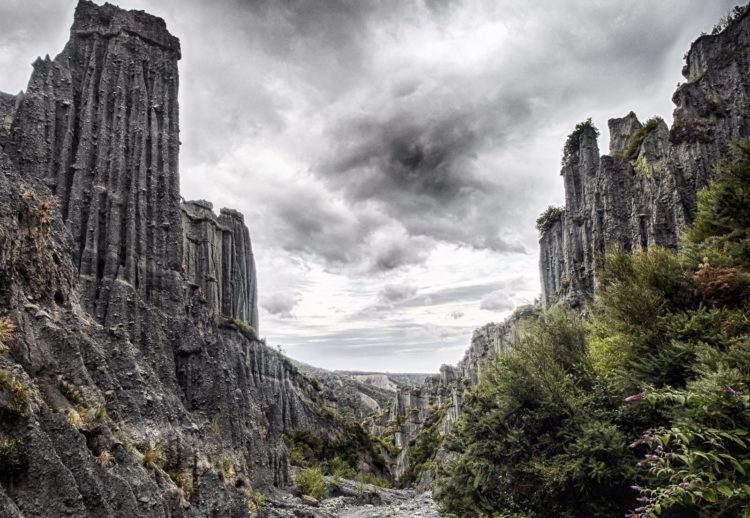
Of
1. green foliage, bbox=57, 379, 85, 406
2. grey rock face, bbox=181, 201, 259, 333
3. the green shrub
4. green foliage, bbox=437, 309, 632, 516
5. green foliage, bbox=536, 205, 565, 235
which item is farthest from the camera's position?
green foliage, bbox=536, 205, 565, 235

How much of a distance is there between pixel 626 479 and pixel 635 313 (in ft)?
18.4

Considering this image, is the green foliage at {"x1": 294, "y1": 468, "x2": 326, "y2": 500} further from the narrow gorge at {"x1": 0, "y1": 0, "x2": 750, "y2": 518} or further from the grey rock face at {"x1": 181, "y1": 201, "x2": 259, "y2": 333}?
the grey rock face at {"x1": 181, "y1": 201, "x2": 259, "y2": 333}

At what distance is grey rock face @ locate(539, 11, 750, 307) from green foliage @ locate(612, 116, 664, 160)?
35 cm

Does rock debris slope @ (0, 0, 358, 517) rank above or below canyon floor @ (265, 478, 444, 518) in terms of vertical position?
above

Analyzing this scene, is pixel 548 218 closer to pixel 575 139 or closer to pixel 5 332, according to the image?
pixel 575 139

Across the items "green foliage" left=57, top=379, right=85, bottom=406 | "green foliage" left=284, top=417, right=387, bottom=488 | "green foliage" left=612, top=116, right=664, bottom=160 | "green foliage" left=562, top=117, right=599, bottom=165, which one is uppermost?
"green foliage" left=562, top=117, right=599, bottom=165

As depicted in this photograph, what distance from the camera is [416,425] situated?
107m

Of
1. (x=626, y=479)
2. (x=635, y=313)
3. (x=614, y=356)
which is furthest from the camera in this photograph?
(x=614, y=356)

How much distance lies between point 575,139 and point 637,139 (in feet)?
53.7

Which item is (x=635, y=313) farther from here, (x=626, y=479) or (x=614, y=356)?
(x=626, y=479)

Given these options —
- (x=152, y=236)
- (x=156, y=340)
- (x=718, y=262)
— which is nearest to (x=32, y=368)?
(x=156, y=340)

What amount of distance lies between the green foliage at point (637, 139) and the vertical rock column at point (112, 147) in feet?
154

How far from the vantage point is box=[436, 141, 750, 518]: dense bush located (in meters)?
13.1

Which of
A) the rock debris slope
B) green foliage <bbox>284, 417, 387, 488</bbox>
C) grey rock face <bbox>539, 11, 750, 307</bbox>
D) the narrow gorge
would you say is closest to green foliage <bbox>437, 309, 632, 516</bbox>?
the narrow gorge
